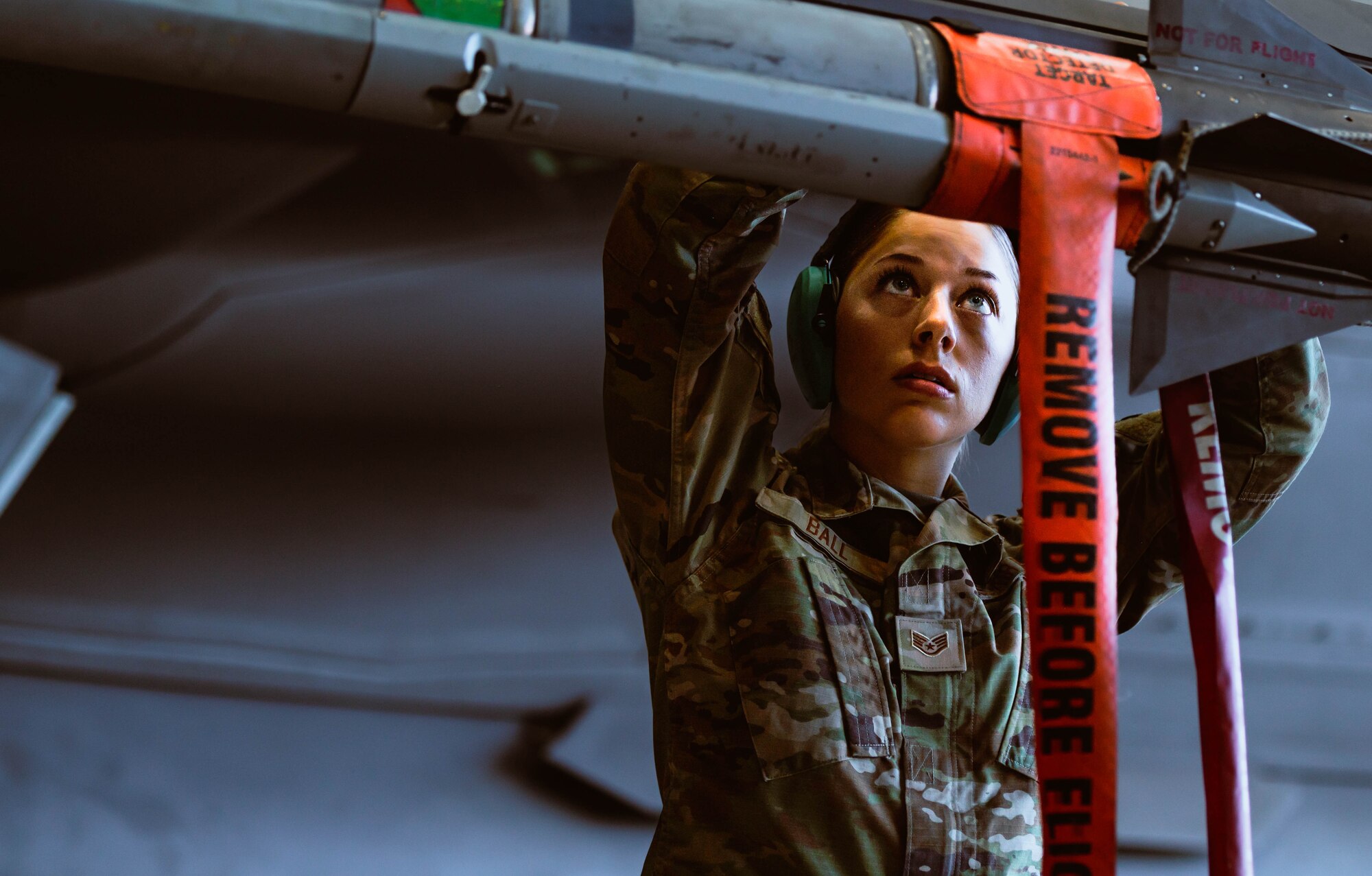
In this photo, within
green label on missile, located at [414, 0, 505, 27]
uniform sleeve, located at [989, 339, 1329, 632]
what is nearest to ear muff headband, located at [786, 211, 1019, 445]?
uniform sleeve, located at [989, 339, 1329, 632]

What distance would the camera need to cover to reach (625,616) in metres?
1.77

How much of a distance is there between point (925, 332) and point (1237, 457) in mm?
303

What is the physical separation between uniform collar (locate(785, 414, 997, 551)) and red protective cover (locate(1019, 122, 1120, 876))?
259 millimetres

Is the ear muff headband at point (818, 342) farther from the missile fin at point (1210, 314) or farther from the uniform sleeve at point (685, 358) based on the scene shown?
the missile fin at point (1210, 314)

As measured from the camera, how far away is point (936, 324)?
3.35 ft

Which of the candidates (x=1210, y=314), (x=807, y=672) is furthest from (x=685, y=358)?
(x=1210, y=314)

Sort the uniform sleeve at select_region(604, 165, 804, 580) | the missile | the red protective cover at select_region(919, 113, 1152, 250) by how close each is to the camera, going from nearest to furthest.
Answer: the missile < the red protective cover at select_region(919, 113, 1152, 250) < the uniform sleeve at select_region(604, 165, 804, 580)

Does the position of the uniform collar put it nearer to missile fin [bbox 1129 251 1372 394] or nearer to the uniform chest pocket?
the uniform chest pocket

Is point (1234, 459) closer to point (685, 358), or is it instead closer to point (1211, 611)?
point (1211, 611)

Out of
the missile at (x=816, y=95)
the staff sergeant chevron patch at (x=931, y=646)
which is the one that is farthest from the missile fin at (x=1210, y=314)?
the staff sergeant chevron patch at (x=931, y=646)

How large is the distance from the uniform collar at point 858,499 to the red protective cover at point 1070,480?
26 cm

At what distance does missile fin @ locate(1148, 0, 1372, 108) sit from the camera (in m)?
0.90

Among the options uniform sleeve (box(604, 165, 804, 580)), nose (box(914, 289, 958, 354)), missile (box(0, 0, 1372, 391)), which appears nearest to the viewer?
missile (box(0, 0, 1372, 391))

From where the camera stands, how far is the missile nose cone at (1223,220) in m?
0.83
